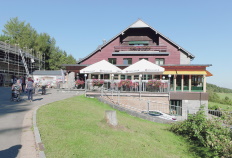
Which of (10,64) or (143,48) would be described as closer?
(143,48)

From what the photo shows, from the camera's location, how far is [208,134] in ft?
26.1

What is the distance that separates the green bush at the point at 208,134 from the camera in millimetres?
6948

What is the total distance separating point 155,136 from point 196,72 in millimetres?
18893

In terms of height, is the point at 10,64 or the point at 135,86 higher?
the point at 10,64

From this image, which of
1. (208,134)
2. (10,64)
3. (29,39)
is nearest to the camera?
(208,134)

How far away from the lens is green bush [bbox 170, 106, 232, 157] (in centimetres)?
695

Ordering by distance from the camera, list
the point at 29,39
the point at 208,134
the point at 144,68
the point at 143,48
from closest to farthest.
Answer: the point at 208,134, the point at 144,68, the point at 143,48, the point at 29,39

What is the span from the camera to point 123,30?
2984 centimetres

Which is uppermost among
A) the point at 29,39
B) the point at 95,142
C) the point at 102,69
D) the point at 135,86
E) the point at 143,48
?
the point at 29,39

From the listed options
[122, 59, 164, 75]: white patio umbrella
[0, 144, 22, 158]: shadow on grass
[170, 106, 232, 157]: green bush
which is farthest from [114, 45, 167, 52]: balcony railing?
[0, 144, 22, 158]: shadow on grass

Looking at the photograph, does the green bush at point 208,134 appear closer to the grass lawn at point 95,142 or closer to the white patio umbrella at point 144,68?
the grass lawn at point 95,142

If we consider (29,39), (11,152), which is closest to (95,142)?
(11,152)

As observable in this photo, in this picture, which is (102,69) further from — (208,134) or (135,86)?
(208,134)

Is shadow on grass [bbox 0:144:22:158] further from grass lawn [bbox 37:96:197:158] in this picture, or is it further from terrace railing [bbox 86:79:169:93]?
terrace railing [bbox 86:79:169:93]
